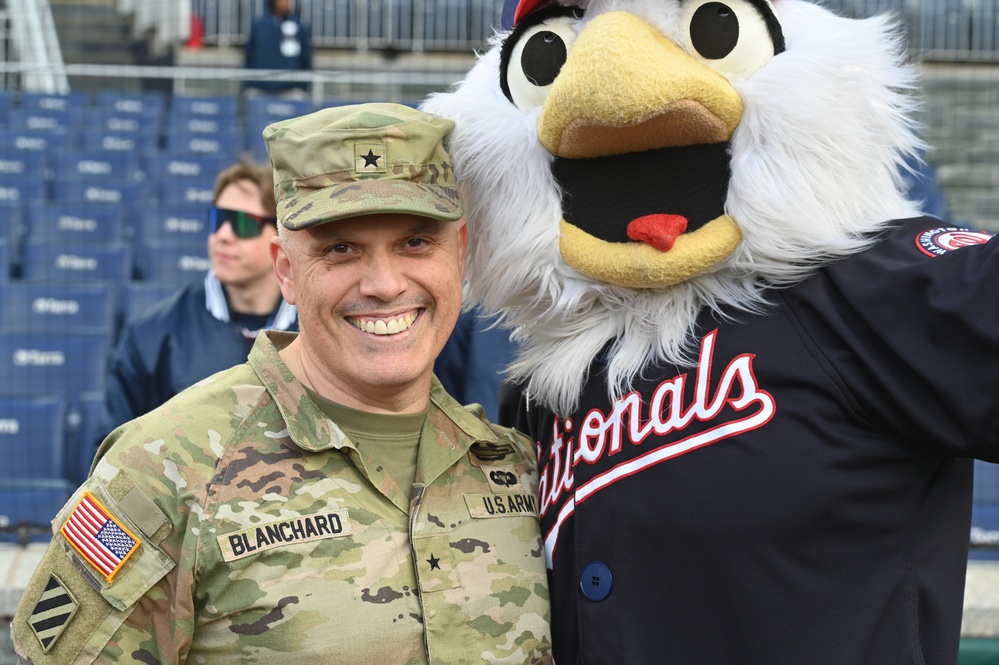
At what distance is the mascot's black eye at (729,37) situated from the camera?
1752 millimetres

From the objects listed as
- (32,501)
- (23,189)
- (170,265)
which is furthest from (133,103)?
(32,501)

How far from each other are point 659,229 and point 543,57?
382 millimetres

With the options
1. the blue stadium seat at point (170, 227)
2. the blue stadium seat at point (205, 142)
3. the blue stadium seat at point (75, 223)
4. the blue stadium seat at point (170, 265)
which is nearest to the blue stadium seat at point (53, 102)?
the blue stadium seat at point (205, 142)

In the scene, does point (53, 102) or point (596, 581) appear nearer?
point (596, 581)

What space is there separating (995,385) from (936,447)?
0.15m

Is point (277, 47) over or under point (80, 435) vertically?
over

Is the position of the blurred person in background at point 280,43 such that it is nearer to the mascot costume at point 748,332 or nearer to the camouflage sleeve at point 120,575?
the mascot costume at point 748,332

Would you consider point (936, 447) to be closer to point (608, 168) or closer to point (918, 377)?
point (918, 377)

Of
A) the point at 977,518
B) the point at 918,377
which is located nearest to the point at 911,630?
the point at 918,377

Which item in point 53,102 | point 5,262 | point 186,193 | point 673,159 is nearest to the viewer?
point 673,159

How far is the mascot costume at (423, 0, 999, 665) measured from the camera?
1.64 metres

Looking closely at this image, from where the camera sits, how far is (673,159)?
1.79 metres

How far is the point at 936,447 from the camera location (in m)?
1.63

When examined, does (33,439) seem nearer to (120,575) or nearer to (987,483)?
(120,575)
